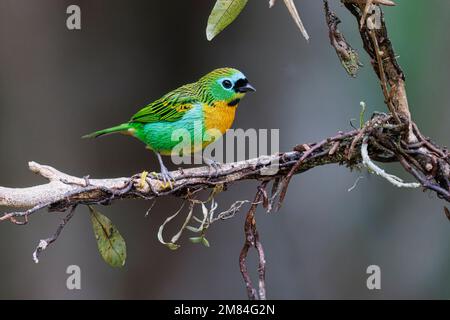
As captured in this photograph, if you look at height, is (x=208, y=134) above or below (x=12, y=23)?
below

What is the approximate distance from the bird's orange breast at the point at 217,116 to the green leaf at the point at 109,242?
0.66 metres

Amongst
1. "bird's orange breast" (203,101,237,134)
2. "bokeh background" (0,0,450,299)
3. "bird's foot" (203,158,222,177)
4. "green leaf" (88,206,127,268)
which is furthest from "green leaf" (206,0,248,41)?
"bokeh background" (0,0,450,299)

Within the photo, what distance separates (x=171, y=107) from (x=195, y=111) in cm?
13

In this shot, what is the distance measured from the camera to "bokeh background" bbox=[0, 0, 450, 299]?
14.4ft

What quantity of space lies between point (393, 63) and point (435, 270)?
267cm

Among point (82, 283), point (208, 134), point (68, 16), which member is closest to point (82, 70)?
point (68, 16)

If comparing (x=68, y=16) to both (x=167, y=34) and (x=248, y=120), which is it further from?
(x=248, y=120)

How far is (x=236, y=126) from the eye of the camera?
429 centimetres

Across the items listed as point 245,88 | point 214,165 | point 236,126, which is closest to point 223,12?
point 214,165

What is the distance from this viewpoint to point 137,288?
464 cm

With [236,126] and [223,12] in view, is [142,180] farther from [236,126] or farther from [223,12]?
[236,126]

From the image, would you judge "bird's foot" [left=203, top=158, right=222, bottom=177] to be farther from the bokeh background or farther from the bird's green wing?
the bokeh background

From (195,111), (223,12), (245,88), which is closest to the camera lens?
(223,12)
